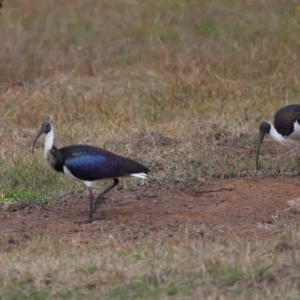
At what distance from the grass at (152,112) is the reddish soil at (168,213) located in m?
0.22

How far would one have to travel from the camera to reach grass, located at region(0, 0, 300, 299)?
543 centimetres

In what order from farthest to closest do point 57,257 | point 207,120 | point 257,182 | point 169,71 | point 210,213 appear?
1. point 169,71
2. point 207,120
3. point 257,182
4. point 210,213
5. point 57,257

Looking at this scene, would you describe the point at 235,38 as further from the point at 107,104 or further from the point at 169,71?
the point at 107,104

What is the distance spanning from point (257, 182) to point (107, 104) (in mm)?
3455

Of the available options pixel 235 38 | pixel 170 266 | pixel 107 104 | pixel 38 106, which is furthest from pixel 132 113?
pixel 170 266

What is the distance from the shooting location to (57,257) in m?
6.00

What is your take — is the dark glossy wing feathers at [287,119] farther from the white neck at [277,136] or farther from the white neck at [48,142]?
the white neck at [48,142]

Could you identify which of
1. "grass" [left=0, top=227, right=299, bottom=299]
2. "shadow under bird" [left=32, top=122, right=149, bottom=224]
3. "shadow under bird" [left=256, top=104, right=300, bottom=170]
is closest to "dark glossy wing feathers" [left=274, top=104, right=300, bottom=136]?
"shadow under bird" [left=256, top=104, right=300, bottom=170]

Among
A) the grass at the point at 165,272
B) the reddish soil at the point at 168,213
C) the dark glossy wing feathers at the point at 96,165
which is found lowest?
the reddish soil at the point at 168,213

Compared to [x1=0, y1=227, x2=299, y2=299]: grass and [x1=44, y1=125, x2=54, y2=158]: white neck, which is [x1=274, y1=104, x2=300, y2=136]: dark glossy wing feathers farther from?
[x1=0, y1=227, x2=299, y2=299]: grass

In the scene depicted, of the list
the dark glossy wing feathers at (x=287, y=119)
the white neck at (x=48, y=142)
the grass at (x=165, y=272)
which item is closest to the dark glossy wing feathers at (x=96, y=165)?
the white neck at (x=48, y=142)

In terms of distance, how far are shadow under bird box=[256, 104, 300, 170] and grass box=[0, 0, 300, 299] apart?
23cm

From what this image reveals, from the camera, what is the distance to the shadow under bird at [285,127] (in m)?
8.56

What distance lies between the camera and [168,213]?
7.36m
